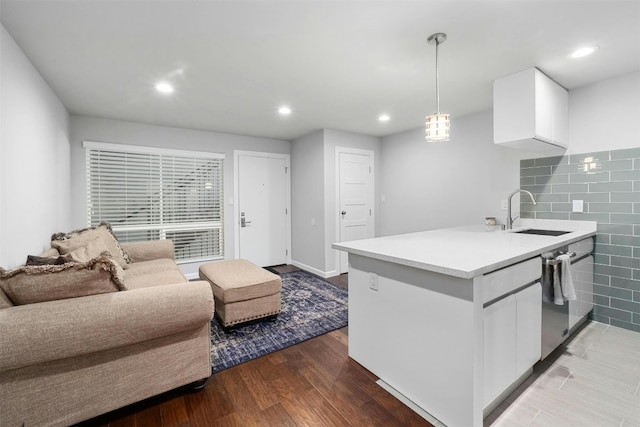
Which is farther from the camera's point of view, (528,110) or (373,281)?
(528,110)

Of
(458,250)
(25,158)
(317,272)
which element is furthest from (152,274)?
(458,250)

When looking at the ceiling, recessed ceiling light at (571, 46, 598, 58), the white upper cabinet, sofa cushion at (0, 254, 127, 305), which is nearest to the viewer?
sofa cushion at (0, 254, 127, 305)

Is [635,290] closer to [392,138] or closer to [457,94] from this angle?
[457,94]

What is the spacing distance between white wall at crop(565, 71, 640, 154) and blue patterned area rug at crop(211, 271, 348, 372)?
302cm

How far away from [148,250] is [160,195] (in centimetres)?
110

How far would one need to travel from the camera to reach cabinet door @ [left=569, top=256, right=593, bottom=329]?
2.41 metres

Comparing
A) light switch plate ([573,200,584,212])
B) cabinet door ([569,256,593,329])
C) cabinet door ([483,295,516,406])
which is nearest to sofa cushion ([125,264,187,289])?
cabinet door ([483,295,516,406])

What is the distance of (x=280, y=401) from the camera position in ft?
5.87

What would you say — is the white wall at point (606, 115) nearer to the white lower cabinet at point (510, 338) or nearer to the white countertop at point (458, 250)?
the white countertop at point (458, 250)

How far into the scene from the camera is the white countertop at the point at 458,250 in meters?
1.47

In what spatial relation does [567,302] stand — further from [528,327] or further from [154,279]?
[154,279]

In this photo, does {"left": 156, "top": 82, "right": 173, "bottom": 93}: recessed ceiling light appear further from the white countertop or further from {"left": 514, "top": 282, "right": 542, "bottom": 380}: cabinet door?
{"left": 514, "top": 282, "right": 542, "bottom": 380}: cabinet door

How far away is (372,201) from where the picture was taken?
5.08m

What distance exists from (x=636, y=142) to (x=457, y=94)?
1595 mm
